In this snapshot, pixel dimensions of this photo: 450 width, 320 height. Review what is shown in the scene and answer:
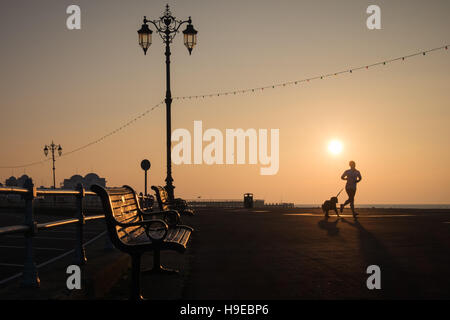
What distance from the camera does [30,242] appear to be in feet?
19.2

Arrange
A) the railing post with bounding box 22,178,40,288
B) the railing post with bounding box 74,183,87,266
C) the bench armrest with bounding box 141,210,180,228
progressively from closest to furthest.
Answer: the railing post with bounding box 22,178,40,288 < the railing post with bounding box 74,183,87,266 < the bench armrest with bounding box 141,210,180,228

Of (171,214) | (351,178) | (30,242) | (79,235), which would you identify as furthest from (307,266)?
(351,178)

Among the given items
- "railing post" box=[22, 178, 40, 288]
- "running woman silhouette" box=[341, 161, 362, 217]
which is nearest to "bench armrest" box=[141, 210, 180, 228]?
"railing post" box=[22, 178, 40, 288]

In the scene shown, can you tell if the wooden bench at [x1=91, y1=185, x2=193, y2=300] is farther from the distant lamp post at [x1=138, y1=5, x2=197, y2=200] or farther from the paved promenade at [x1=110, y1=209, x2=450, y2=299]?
the distant lamp post at [x1=138, y1=5, x2=197, y2=200]

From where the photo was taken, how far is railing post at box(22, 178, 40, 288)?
5581mm

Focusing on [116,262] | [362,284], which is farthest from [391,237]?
[116,262]

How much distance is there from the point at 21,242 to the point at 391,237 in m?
9.75

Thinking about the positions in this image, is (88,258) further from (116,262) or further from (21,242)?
(21,242)

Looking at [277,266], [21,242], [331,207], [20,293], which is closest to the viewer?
[20,293]

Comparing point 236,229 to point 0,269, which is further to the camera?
point 236,229

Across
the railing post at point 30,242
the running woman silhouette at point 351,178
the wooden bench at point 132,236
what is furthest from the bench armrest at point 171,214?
the running woman silhouette at point 351,178

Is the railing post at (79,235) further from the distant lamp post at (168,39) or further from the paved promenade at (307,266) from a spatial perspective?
the distant lamp post at (168,39)

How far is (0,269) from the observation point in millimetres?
10211

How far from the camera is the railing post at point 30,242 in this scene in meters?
5.58
